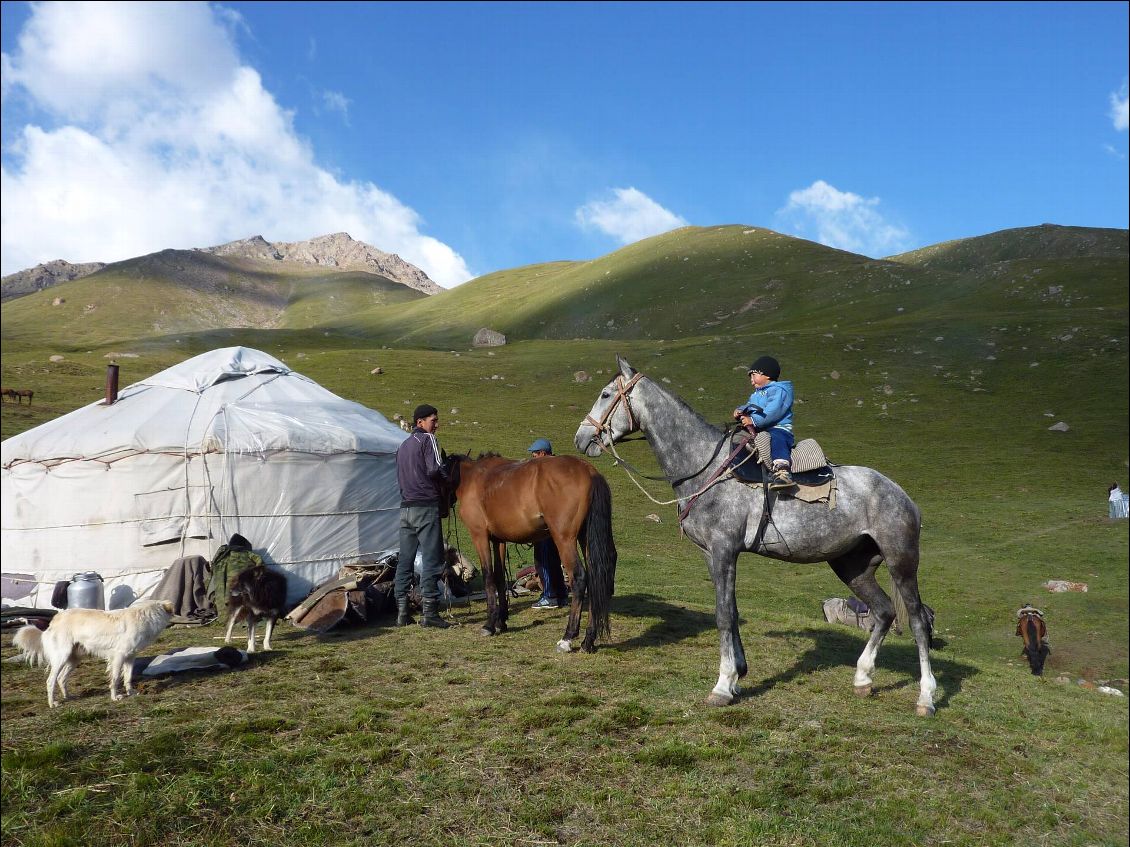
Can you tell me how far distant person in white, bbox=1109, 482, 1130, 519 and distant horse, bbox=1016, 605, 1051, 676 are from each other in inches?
387

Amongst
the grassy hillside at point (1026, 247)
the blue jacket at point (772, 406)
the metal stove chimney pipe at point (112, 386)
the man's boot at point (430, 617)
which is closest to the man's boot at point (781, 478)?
the blue jacket at point (772, 406)

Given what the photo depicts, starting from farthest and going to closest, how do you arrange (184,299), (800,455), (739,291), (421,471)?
1. (184,299)
2. (739,291)
3. (421,471)
4. (800,455)

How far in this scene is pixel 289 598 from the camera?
1177 cm

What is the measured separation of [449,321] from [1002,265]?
70.4 m

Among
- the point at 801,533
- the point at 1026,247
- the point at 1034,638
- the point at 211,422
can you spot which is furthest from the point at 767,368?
the point at 1026,247

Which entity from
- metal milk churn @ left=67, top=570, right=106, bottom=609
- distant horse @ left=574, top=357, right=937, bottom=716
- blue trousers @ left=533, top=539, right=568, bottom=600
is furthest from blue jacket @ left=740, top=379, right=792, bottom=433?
metal milk churn @ left=67, top=570, right=106, bottom=609

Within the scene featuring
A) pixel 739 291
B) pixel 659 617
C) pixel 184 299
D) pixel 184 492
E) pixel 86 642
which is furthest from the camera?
pixel 184 299

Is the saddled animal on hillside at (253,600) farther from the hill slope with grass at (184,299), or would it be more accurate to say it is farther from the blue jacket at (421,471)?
the hill slope with grass at (184,299)

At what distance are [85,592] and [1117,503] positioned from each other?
82.0 ft

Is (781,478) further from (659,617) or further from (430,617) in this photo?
(430,617)

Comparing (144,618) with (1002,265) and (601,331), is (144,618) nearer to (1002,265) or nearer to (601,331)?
(601,331)

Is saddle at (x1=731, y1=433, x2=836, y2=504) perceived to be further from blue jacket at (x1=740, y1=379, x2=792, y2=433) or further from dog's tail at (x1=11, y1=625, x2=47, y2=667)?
dog's tail at (x1=11, y1=625, x2=47, y2=667)

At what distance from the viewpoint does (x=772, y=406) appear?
6695 millimetres

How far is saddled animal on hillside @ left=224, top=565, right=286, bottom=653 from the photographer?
28.2 feet
